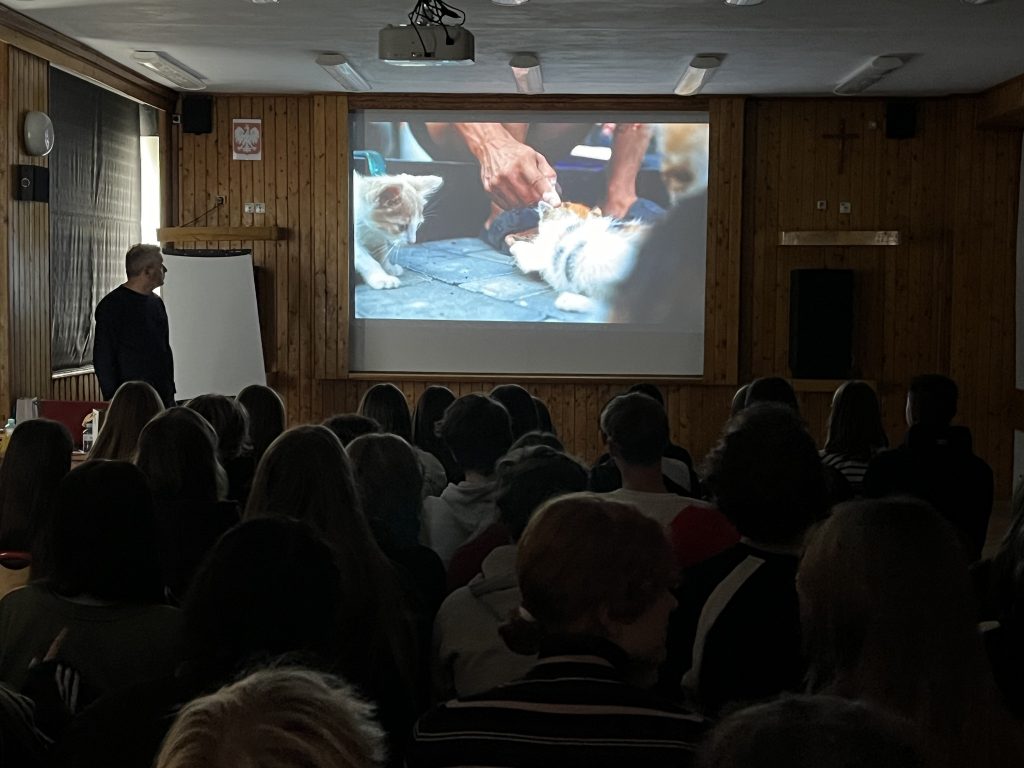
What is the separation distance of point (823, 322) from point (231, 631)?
8481 mm

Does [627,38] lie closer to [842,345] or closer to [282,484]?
[842,345]

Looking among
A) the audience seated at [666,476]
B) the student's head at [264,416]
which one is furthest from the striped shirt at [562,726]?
the student's head at [264,416]

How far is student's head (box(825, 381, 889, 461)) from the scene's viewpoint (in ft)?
15.1

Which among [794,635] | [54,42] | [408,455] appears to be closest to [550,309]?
[54,42]

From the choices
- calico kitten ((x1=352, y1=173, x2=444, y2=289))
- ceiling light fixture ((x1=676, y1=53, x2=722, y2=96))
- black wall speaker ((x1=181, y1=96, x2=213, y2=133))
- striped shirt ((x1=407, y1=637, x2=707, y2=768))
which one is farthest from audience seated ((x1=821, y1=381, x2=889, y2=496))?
black wall speaker ((x1=181, y1=96, x2=213, y2=133))

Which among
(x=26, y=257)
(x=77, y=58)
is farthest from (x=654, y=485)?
(x=77, y=58)

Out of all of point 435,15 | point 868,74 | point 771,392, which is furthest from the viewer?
point 868,74

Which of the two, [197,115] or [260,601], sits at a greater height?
[197,115]

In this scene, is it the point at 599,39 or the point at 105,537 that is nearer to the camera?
the point at 105,537

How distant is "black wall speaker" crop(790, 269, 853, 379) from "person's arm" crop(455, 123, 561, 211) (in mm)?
2111

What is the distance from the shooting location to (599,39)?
24.7 feet

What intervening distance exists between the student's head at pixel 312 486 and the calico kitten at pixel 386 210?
737 centimetres

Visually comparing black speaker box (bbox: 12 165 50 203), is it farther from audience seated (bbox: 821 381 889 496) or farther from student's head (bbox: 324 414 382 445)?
audience seated (bbox: 821 381 889 496)

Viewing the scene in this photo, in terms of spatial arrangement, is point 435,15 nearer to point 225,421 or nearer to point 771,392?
point 771,392
